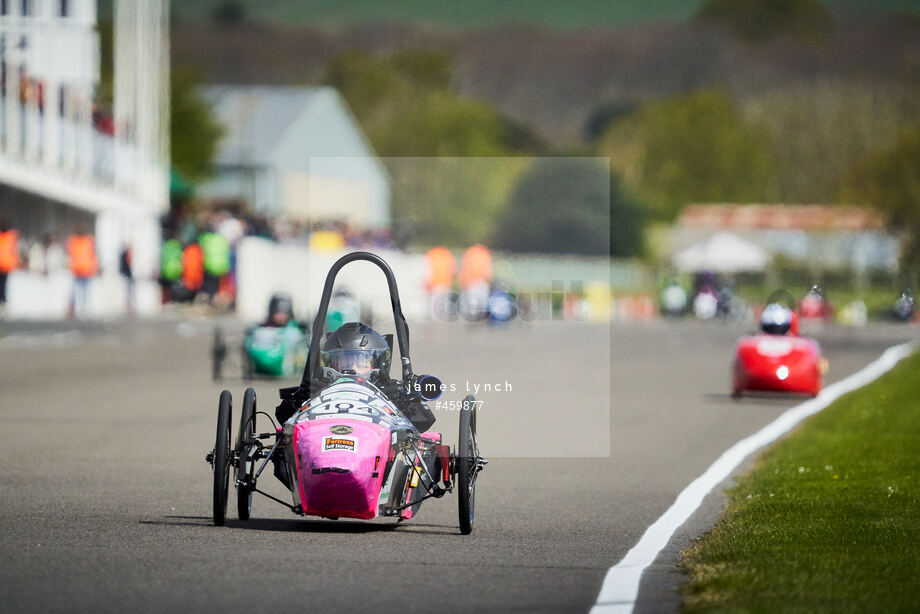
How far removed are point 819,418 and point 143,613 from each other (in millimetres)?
12819

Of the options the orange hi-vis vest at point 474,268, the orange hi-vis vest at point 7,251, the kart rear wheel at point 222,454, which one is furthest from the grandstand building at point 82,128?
the kart rear wheel at point 222,454

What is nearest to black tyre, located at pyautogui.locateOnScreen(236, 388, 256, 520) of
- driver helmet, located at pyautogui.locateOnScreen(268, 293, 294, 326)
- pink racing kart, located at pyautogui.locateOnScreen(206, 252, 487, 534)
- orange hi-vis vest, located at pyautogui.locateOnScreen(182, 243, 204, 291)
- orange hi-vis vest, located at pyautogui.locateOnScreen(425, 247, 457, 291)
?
pink racing kart, located at pyautogui.locateOnScreen(206, 252, 487, 534)

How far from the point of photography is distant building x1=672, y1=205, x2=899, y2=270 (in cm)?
9906

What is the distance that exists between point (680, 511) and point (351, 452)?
9.01ft

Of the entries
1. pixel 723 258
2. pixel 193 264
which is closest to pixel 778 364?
pixel 193 264

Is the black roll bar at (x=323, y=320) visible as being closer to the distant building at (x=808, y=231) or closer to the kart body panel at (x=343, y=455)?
the kart body panel at (x=343, y=455)

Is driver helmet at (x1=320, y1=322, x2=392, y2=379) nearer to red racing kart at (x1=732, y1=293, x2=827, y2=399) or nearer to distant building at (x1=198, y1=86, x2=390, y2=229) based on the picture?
red racing kart at (x1=732, y1=293, x2=827, y2=399)

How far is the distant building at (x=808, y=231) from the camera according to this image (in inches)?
3900

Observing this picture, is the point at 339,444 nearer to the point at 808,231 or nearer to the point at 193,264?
the point at 193,264

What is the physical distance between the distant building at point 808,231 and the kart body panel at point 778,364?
64.7 m

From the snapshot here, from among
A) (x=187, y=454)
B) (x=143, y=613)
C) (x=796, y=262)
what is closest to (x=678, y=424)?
(x=187, y=454)

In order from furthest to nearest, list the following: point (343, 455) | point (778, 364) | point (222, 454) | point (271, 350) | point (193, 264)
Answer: point (193, 264) < point (271, 350) < point (778, 364) < point (222, 454) < point (343, 455)

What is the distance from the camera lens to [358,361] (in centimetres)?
998

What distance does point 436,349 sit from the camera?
32844mm
